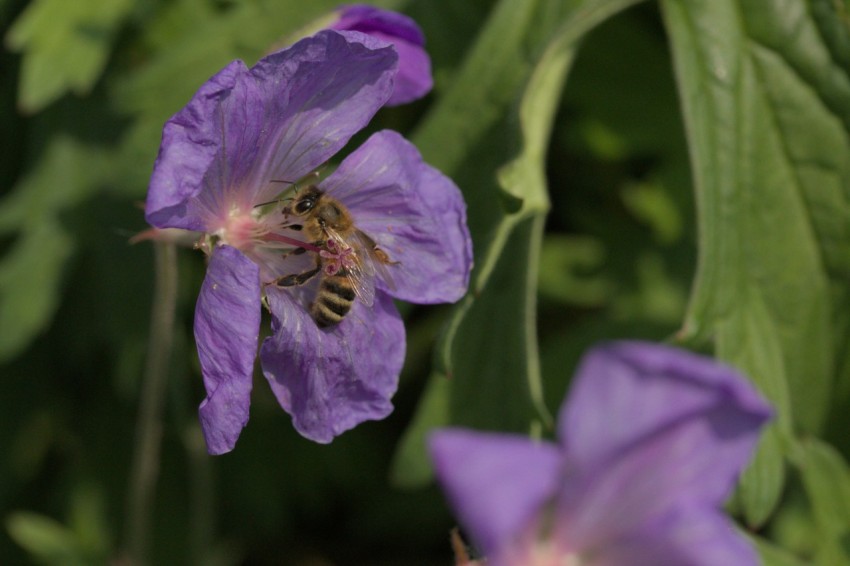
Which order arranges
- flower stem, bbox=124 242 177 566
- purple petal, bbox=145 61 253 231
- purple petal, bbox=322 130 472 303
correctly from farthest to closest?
flower stem, bbox=124 242 177 566 < purple petal, bbox=322 130 472 303 < purple petal, bbox=145 61 253 231

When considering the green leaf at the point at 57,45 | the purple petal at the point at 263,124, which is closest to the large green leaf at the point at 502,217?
the purple petal at the point at 263,124

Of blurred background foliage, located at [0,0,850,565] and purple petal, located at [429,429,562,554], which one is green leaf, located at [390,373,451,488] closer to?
blurred background foliage, located at [0,0,850,565]

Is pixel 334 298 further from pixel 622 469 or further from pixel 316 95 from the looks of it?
pixel 622 469

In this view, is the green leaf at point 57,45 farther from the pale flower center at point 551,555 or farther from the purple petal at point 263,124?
the pale flower center at point 551,555

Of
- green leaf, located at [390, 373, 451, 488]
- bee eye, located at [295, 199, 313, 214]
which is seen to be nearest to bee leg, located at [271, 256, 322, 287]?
bee eye, located at [295, 199, 313, 214]

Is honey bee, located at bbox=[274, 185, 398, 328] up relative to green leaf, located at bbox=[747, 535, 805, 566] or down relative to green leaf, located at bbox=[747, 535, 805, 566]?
Answer: up

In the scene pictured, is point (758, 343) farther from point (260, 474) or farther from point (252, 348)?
point (260, 474)

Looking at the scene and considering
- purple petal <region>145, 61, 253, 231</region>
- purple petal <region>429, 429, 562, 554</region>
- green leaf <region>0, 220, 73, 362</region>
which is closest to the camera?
purple petal <region>429, 429, 562, 554</region>

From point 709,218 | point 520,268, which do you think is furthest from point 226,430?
point 709,218
